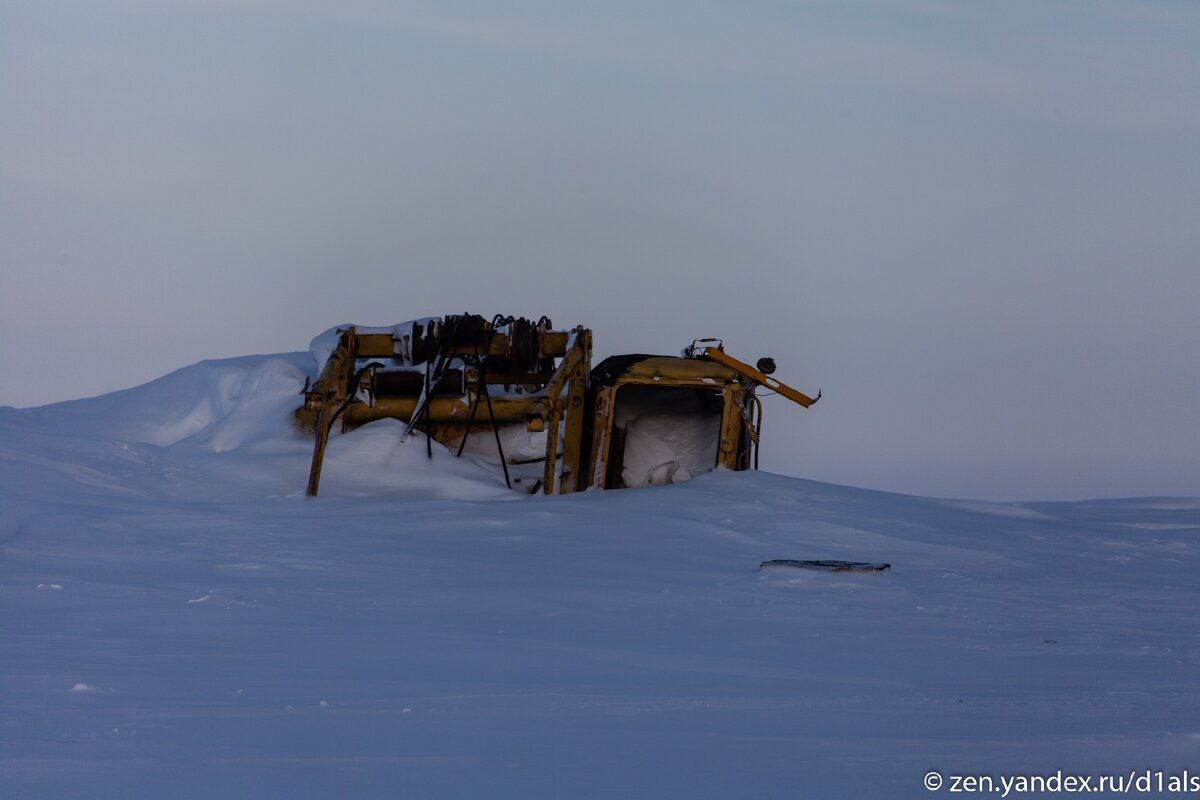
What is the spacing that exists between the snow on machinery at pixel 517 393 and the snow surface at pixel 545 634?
0.38m

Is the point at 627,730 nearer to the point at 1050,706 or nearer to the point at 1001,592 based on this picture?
the point at 1050,706

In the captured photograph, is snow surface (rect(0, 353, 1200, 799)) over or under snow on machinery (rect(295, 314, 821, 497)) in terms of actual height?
under

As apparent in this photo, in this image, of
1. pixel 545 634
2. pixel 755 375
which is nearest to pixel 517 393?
pixel 755 375

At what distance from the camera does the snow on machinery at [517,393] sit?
1250cm

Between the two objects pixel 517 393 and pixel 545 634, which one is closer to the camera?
pixel 545 634

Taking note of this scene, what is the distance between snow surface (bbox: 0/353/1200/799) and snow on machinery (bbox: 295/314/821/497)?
1.23ft

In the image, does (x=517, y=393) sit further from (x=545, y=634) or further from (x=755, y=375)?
(x=545, y=634)

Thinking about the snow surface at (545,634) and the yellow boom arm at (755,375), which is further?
the yellow boom arm at (755,375)

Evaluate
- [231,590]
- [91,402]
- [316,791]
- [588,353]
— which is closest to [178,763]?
[316,791]

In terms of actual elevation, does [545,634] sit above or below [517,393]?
below

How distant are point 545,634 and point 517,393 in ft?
23.6

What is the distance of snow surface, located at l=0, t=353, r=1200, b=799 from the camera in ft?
13.4

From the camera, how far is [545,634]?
20.4 feet

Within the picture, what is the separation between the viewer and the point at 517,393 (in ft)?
43.7
